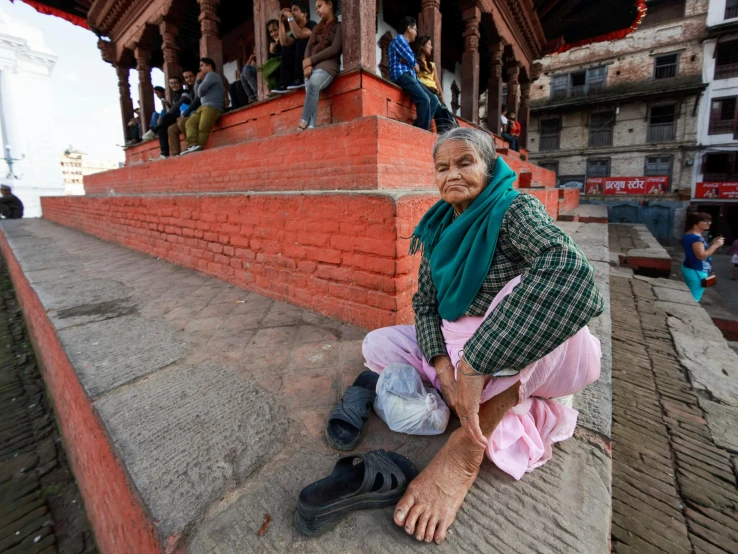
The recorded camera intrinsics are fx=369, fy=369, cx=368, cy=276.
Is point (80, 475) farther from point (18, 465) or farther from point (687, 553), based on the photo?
point (687, 553)

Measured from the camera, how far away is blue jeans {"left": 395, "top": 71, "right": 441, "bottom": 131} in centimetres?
381

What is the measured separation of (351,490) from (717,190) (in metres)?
24.2

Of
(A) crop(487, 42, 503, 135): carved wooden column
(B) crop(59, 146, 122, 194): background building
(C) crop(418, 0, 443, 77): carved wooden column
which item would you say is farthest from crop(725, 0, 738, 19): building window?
(B) crop(59, 146, 122, 194): background building

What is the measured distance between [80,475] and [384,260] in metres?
2.43

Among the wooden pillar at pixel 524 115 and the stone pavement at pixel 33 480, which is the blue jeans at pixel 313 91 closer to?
the stone pavement at pixel 33 480

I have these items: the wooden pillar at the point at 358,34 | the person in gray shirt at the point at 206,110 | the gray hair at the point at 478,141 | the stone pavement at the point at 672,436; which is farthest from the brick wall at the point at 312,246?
the wooden pillar at the point at 358,34

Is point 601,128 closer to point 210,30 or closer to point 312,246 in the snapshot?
point 210,30

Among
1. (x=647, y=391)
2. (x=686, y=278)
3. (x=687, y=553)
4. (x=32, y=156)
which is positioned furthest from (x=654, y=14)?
(x=32, y=156)

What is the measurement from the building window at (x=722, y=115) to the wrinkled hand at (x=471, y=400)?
24.5 m

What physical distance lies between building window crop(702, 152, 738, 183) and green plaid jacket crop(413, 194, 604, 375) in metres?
23.7

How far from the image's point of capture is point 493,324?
3.63ft

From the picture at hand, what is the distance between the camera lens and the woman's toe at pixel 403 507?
1.06 meters

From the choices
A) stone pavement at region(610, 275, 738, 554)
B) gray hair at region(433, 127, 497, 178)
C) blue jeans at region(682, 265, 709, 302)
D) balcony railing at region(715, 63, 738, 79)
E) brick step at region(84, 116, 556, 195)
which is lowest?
stone pavement at region(610, 275, 738, 554)

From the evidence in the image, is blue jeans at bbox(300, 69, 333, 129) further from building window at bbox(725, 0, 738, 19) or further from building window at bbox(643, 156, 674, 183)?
building window at bbox(725, 0, 738, 19)
